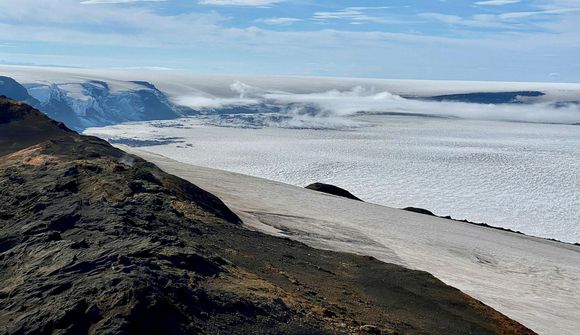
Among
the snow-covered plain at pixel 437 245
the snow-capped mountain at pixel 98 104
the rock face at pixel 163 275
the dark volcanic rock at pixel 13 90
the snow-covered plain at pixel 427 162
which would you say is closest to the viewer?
the rock face at pixel 163 275

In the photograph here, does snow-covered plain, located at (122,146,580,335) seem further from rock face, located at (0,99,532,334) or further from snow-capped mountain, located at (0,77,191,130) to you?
snow-capped mountain, located at (0,77,191,130)

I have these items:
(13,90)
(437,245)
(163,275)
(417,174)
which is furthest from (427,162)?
(13,90)

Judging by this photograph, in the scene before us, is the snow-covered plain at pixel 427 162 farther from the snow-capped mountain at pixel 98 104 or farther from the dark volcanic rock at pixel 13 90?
the dark volcanic rock at pixel 13 90

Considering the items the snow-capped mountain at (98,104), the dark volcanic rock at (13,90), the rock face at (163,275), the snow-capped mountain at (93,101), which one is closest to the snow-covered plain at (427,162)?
the snow-capped mountain at (98,104)

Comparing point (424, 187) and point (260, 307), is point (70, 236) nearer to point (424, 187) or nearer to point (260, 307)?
point (260, 307)

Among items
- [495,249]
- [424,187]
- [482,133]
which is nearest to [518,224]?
[424,187]

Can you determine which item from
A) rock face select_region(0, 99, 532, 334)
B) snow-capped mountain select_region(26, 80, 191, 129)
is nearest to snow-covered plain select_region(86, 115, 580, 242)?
snow-capped mountain select_region(26, 80, 191, 129)
